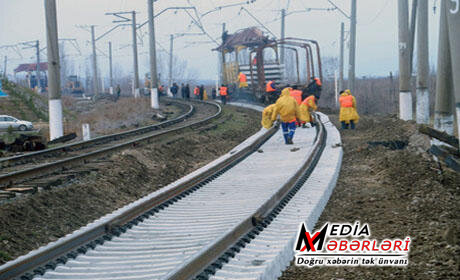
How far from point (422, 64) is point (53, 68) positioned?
11.7 meters

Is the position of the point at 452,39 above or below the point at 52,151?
above

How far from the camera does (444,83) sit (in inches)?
496

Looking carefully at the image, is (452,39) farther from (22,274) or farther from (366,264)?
(22,274)

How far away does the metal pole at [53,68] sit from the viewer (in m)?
17.4

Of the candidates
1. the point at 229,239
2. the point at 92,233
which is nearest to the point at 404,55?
the point at 229,239

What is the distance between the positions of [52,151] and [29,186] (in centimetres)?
466

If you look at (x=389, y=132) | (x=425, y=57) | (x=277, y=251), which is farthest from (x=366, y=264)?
(x=425, y=57)

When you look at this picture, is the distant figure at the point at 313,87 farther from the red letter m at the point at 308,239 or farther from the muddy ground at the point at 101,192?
the red letter m at the point at 308,239

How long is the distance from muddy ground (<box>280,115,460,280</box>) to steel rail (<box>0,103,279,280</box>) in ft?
6.91

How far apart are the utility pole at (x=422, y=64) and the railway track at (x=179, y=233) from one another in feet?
32.5

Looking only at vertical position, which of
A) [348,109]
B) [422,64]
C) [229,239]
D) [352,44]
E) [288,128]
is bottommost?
[229,239]

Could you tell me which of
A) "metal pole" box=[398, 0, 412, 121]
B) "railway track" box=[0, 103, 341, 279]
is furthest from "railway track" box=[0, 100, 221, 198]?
"metal pole" box=[398, 0, 412, 121]

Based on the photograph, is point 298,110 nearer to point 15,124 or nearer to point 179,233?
point 179,233

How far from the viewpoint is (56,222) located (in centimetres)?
734
